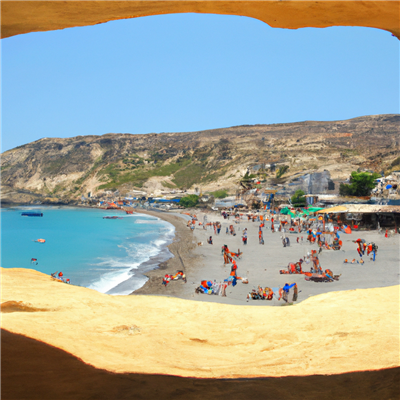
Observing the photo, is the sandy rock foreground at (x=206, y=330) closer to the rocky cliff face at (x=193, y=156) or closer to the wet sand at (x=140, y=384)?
the wet sand at (x=140, y=384)

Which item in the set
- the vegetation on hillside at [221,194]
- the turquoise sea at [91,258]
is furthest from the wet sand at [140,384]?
the vegetation on hillside at [221,194]

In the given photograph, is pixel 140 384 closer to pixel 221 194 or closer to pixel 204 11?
pixel 204 11

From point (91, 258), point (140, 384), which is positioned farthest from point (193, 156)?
point (140, 384)

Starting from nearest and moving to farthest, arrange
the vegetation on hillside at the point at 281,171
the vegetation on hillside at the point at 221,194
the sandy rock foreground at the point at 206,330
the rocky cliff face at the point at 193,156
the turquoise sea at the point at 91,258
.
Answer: the sandy rock foreground at the point at 206,330
the turquoise sea at the point at 91,258
the vegetation on hillside at the point at 281,171
the vegetation on hillside at the point at 221,194
the rocky cliff face at the point at 193,156

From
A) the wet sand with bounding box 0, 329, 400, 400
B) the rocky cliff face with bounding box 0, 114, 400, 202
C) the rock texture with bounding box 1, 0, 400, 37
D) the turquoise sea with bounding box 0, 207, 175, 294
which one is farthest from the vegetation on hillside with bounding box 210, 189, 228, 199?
the wet sand with bounding box 0, 329, 400, 400

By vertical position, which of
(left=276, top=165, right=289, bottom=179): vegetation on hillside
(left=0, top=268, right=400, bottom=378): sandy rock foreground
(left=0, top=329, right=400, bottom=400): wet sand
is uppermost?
(left=276, top=165, right=289, bottom=179): vegetation on hillside

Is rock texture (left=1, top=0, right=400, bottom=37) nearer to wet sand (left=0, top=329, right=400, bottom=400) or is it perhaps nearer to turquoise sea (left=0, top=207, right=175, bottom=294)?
wet sand (left=0, top=329, right=400, bottom=400)
